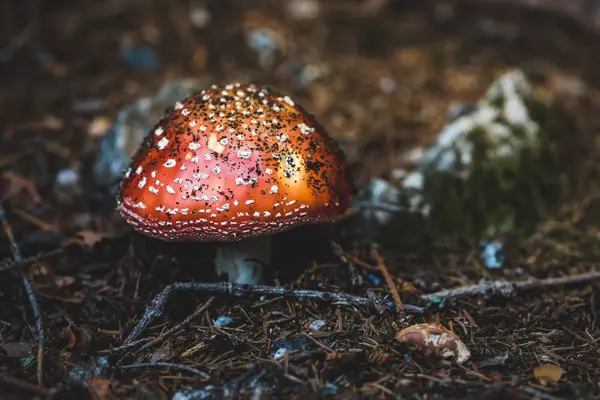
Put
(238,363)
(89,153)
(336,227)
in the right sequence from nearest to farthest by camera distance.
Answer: (238,363), (336,227), (89,153)

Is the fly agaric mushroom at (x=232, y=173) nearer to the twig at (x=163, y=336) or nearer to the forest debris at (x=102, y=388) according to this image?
the twig at (x=163, y=336)

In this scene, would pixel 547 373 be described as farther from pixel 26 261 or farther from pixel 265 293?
pixel 26 261

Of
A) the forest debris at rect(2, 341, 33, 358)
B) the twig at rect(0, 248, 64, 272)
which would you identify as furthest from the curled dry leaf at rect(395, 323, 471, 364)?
the twig at rect(0, 248, 64, 272)

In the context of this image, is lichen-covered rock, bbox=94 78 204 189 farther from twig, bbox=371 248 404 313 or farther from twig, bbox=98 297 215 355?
twig, bbox=371 248 404 313

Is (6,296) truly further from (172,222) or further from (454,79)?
(454,79)

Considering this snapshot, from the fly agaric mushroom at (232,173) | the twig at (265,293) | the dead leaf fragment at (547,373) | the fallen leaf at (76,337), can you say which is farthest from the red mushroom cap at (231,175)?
the dead leaf fragment at (547,373)

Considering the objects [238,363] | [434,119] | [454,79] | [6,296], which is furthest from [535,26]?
[6,296]

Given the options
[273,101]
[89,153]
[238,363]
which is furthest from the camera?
[89,153]
